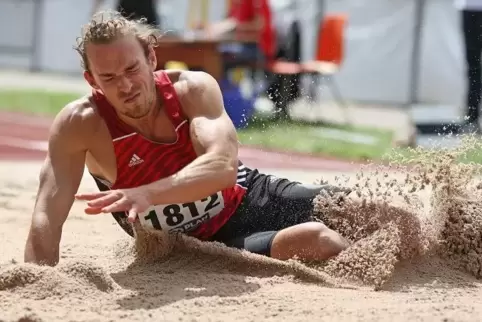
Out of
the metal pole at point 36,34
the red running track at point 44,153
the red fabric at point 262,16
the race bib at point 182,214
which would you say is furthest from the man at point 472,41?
the metal pole at point 36,34

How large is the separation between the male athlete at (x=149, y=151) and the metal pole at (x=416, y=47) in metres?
8.66

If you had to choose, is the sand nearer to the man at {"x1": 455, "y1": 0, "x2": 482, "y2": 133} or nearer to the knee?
the knee

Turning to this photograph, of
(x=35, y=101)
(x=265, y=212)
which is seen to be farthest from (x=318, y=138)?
(x=265, y=212)

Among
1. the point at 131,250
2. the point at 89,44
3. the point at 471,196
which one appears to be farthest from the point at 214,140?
the point at 471,196

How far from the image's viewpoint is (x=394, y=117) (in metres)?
11.5

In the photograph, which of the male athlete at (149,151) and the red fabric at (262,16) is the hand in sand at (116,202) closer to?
the male athlete at (149,151)

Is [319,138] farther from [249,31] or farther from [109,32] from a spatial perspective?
[109,32]

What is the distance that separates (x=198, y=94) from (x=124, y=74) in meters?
0.32

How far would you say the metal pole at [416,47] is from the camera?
11.7 m

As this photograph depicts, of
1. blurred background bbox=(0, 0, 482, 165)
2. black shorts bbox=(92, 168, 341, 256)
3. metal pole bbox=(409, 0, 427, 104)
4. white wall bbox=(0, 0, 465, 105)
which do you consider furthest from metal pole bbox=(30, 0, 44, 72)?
black shorts bbox=(92, 168, 341, 256)

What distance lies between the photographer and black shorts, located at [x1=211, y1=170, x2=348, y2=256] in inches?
138

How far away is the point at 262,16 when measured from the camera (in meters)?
10.1

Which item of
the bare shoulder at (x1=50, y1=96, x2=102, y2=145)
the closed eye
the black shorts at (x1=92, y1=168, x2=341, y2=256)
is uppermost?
the closed eye

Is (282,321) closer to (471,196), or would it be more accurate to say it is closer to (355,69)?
(471,196)
